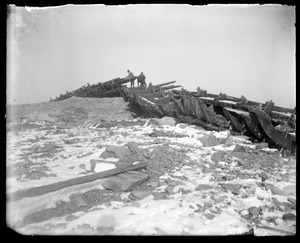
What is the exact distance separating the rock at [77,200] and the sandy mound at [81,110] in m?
Result: 4.10

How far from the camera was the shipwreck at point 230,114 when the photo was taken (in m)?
5.12

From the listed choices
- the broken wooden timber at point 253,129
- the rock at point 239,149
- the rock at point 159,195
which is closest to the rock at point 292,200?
the rock at point 239,149

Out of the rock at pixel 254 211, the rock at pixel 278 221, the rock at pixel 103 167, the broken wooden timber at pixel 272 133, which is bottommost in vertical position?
the rock at pixel 278 221

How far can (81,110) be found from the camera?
9914 millimetres

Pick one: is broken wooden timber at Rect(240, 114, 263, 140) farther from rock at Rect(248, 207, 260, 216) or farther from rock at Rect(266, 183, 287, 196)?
rock at Rect(248, 207, 260, 216)

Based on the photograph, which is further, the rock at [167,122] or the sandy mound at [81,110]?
the sandy mound at [81,110]

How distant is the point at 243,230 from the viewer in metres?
2.96

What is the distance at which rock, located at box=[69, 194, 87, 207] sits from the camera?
3273mm

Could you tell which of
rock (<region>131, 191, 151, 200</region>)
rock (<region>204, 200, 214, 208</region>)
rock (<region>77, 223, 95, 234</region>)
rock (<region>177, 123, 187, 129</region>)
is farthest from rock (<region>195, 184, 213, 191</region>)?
rock (<region>177, 123, 187, 129</region>)

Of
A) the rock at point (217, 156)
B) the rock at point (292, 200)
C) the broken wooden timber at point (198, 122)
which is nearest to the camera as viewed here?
the rock at point (292, 200)

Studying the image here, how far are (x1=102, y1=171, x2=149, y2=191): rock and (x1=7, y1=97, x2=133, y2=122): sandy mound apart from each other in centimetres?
406

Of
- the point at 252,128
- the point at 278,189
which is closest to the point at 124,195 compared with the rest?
the point at 278,189

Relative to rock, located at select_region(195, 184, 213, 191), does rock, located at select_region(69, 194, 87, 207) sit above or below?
below

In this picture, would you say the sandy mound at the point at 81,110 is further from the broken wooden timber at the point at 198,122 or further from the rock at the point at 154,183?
the rock at the point at 154,183
